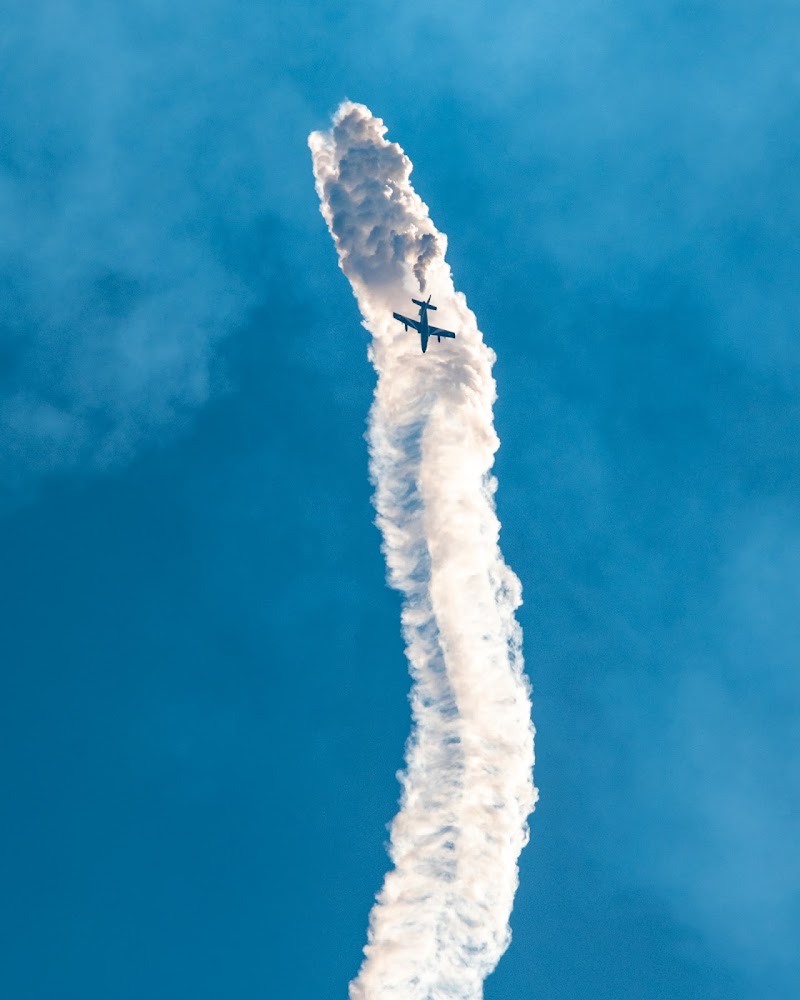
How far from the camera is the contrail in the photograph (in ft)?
258

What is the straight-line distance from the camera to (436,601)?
3209 inches

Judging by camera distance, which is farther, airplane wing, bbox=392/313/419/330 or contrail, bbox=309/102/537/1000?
airplane wing, bbox=392/313/419/330

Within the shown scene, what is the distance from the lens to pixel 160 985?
94688 mm

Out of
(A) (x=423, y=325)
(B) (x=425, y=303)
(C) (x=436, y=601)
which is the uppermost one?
(B) (x=425, y=303)

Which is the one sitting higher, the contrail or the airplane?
the airplane

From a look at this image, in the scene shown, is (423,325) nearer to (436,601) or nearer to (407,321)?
(407,321)

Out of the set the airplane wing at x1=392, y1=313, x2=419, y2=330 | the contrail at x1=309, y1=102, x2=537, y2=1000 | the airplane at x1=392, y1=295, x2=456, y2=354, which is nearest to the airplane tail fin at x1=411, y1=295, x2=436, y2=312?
the airplane at x1=392, y1=295, x2=456, y2=354

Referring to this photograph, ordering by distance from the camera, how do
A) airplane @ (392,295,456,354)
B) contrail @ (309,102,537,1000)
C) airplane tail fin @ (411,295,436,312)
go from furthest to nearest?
airplane tail fin @ (411,295,436,312)
airplane @ (392,295,456,354)
contrail @ (309,102,537,1000)

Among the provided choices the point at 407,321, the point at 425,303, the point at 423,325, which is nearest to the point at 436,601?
the point at 423,325

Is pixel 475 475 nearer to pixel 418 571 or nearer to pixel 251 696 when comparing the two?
pixel 418 571

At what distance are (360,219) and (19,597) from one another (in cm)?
4307

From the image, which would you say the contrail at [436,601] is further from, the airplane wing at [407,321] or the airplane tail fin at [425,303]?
the airplane wing at [407,321]

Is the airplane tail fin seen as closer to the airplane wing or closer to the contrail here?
the contrail

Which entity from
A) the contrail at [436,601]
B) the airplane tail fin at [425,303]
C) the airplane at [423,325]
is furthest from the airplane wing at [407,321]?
the airplane tail fin at [425,303]
